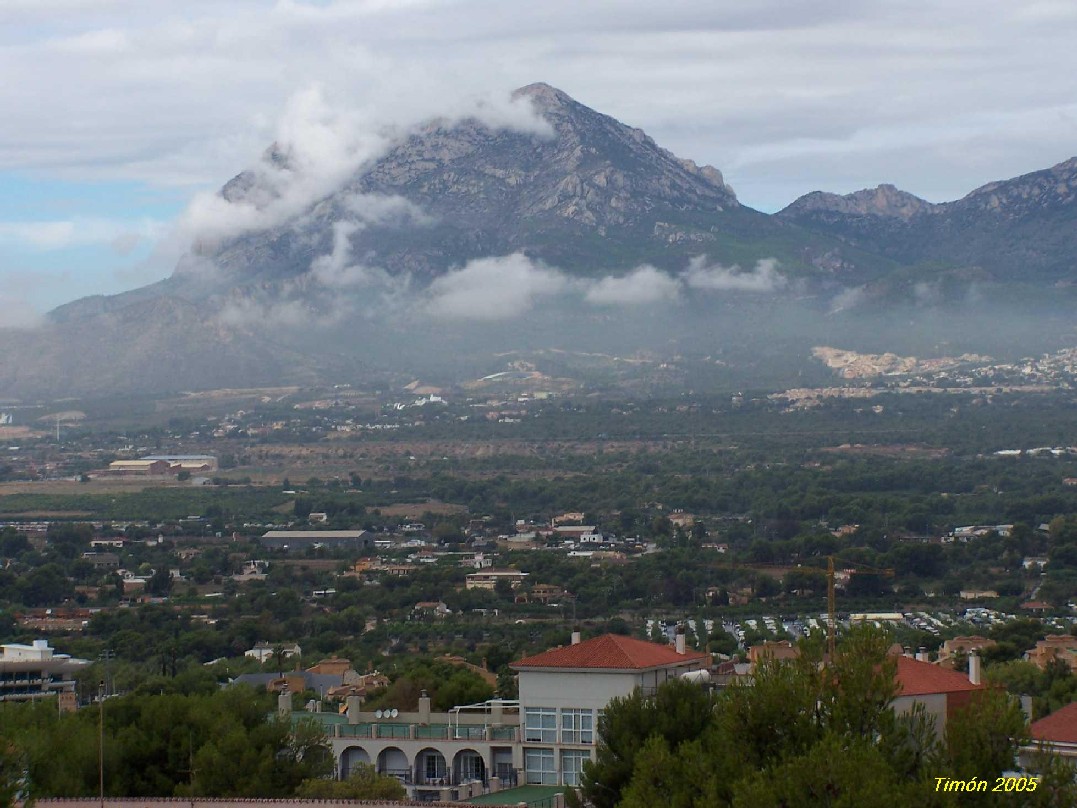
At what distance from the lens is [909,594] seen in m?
93.8

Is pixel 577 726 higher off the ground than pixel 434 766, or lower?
higher

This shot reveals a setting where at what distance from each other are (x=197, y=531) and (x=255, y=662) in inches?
2382

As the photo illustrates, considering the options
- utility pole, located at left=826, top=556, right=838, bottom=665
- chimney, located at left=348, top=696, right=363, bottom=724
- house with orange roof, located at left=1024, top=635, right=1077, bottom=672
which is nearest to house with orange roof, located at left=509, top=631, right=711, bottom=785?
utility pole, located at left=826, top=556, right=838, bottom=665

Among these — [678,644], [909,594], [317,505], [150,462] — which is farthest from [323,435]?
[678,644]

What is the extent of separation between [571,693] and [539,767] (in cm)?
142

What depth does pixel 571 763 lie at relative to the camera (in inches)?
1553

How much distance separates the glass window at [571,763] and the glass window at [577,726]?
0.20m

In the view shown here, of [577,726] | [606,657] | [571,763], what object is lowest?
[571,763]

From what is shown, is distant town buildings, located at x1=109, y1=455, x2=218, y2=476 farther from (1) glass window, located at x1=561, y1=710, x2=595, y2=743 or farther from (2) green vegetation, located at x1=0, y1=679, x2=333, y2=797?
(1) glass window, located at x1=561, y1=710, x2=595, y2=743

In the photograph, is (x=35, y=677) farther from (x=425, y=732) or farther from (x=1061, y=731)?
(x=1061, y=731)

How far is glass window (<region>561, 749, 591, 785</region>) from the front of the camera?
39125 mm

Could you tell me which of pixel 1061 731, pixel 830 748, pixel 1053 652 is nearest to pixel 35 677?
pixel 1053 652

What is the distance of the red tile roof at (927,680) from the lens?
35656 mm

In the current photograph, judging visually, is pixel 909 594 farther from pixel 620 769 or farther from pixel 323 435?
pixel 323 435
